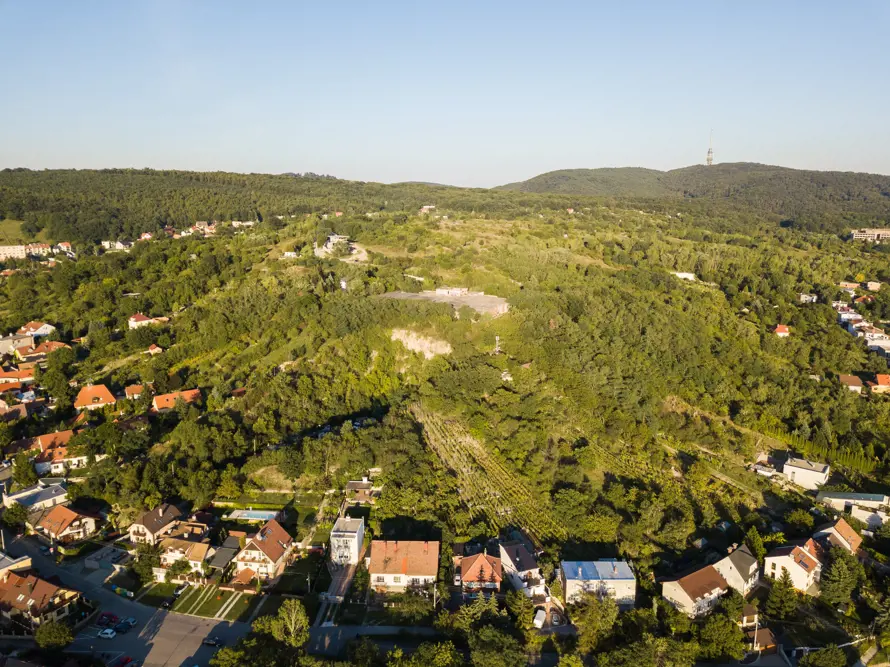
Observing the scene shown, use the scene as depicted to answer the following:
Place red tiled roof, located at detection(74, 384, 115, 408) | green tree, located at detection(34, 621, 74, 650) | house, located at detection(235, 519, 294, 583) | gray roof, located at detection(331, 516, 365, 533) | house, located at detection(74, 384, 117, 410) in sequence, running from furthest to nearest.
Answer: red tiled roof, located at detection(74, 384, 115, 408), house, located at detection(74, 384, 117, 410), gray roof, located at detection(331, 516, 365, 533), house, located at detection(235, 519, 294, 583), green tree, located at detection(34, 621, 74, 650)

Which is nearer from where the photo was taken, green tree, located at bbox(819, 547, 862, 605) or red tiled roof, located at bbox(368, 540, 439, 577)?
green tree, located at bbox(819, 547, 862, 605)

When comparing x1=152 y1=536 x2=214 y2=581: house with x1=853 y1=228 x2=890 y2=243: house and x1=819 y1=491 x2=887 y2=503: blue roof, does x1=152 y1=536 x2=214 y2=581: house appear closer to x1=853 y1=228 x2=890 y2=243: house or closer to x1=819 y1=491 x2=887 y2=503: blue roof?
x1=819 y1=491 x2=887 y2=503: blue roof

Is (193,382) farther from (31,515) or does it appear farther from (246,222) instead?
(246,222)

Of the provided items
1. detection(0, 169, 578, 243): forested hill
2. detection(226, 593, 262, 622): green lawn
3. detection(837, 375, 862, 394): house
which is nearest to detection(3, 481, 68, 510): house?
detection(226, 593, 262, 622): green lawn

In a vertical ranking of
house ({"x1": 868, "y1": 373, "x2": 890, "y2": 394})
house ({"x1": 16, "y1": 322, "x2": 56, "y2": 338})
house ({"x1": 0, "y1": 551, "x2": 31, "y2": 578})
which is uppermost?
house ({"x1": 16, "y1": 322, "x2": 56, "y2": 338})

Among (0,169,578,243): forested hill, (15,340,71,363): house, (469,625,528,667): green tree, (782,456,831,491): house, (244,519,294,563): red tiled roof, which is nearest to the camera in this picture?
(469,625,528,667): green tree

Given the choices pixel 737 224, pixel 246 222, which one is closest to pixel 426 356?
pixel 246 222

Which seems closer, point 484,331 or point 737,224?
point 484,331
